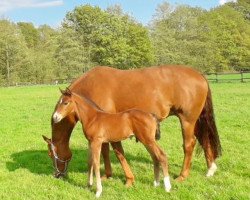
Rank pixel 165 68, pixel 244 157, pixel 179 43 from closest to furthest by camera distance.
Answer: pixel 165 68, pixel 244 157, pixel 179 43

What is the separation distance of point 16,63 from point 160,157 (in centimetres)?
5768

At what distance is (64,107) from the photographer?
598cm

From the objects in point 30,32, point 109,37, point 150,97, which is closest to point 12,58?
point 109,37

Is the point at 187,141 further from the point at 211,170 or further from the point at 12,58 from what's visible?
the point at 12,58

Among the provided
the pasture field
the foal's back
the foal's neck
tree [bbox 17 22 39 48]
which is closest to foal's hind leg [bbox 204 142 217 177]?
the pasture field

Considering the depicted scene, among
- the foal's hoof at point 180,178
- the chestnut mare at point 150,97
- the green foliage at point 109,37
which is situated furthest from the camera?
the green foliage at point 109,37

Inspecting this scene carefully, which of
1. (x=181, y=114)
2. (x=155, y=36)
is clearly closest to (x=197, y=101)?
(x=181, y=114)

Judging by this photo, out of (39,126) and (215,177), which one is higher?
(215,177)

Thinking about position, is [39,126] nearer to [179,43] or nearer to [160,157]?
[160,157]

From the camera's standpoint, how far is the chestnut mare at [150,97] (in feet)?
22.8

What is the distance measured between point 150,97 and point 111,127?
1129mm

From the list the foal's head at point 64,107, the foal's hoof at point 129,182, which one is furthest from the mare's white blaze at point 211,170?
the foal's head at point 64,107

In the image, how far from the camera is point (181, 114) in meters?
7.11

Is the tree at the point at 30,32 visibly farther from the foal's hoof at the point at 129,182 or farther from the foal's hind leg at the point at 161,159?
the foal's hind leg at the point at 161,159
